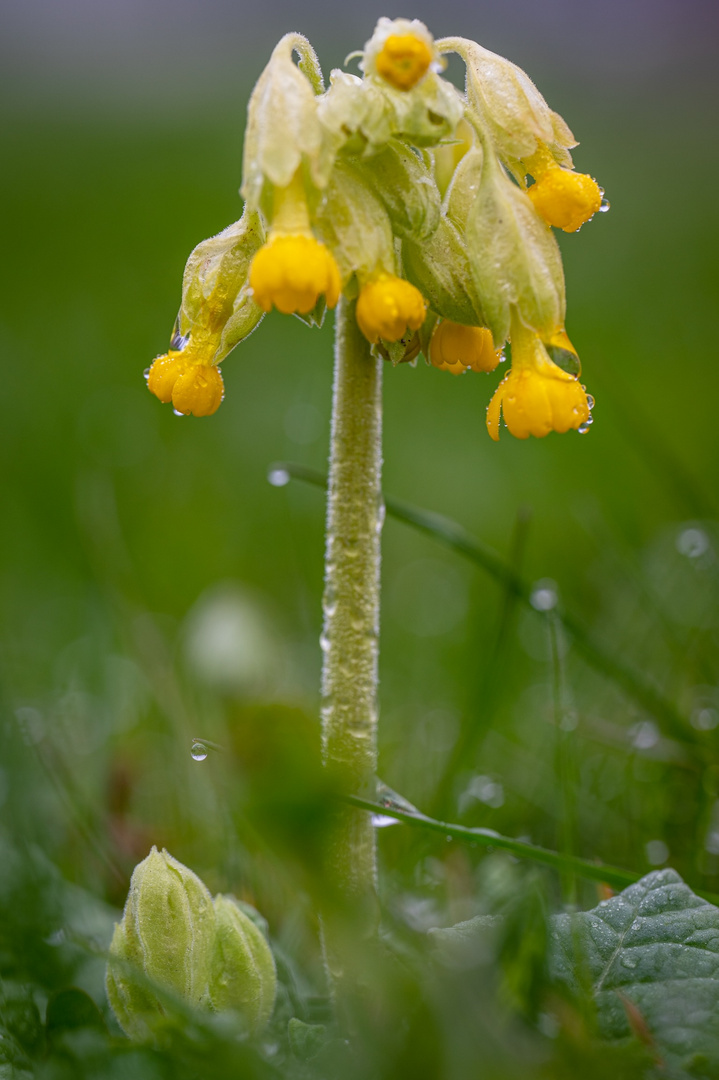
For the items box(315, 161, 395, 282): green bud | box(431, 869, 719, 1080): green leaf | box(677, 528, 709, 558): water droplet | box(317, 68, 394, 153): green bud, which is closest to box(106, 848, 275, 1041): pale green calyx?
box(431, 869, 719, 1080): green leaf

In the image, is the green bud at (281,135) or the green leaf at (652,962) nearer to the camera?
the green leaf at (652,962)

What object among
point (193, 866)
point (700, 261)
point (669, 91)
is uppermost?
point (669, 91)

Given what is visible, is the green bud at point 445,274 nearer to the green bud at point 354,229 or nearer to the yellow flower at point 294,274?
the green bud at point 354,229

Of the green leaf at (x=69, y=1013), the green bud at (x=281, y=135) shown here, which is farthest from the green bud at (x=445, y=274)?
the green leaf at (x=69, y=1013)

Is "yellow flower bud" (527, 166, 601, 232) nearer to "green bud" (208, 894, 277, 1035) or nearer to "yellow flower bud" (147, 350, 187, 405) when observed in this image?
"yellow flower bud" (147, 350, 187, 405)

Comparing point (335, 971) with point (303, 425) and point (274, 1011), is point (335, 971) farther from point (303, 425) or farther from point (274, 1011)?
point (303, 425)

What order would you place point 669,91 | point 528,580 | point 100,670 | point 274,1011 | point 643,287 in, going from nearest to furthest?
point 274,1011, point 100,670, point 528,580, point 643,287, point 669,91

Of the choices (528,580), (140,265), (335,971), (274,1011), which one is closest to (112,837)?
(274,1011)
